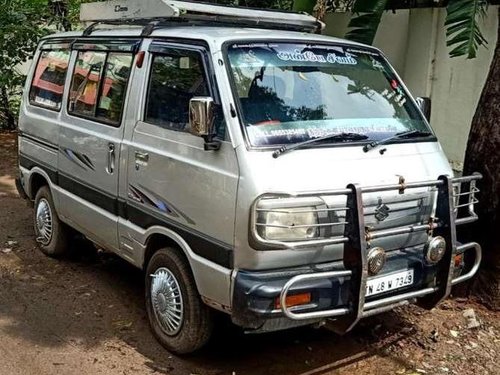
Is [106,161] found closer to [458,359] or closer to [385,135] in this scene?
[385,135]

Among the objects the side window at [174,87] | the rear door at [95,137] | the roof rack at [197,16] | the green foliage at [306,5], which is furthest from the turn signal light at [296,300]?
the green foliage at [306,5]

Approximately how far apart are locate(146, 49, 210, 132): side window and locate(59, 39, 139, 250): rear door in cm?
36

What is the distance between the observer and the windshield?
4.01 meters

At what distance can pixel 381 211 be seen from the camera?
12.8ft

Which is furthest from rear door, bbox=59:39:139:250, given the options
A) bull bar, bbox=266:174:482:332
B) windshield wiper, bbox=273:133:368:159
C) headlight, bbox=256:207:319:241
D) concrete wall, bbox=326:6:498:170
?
concrete wall, bbox=326:6:498:170

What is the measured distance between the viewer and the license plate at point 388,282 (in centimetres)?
384

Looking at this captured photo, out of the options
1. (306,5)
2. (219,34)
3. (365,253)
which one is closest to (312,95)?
(219,34)

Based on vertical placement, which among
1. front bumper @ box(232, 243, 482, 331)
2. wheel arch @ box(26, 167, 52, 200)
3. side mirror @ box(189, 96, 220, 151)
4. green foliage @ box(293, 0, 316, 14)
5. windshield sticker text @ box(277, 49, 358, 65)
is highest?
green foliage @ box(293, 0, 316, 14)

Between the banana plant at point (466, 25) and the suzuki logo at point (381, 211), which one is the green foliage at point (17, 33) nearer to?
the banana plant at point (466, 25)

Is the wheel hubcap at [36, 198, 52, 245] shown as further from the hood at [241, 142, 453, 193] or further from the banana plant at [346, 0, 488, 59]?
the banana plant at [346, 0, 488, 59]

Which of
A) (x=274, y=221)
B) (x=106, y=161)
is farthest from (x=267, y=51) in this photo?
(x=106, y=161)

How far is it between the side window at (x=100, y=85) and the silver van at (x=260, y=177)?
2 cm

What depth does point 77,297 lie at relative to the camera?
18.0ft

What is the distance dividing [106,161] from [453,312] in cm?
289
